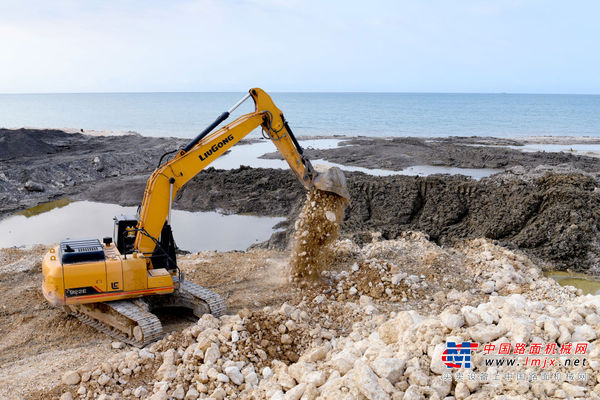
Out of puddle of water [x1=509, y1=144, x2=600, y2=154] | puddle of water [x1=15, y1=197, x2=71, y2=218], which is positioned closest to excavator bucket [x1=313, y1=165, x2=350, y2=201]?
puddle of water [x1=15, y1=197, x2=71, y2=218]

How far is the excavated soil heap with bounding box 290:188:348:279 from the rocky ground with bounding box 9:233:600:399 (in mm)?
448

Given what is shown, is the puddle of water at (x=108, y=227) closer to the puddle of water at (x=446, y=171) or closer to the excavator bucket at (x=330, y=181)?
the excavator bucket at (x=330, y=181)

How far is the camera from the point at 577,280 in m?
11.1

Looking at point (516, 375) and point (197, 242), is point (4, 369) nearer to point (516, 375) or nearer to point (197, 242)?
point (516, 375)

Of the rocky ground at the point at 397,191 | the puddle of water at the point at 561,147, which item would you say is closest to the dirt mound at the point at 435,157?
the rocky ground at the point at 397,191

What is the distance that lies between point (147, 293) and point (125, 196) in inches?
516

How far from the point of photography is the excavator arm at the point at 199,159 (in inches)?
283

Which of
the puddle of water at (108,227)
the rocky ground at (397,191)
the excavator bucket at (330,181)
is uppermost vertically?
the excavator bucket at (330,181)

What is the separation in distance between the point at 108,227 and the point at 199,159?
9.79m

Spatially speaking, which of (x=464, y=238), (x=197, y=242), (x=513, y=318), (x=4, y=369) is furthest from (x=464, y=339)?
(x=197, y=242)

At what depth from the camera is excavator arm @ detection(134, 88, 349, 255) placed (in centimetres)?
719

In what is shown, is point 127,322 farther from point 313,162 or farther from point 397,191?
point 313,162

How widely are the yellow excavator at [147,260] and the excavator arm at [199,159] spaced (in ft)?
0.05

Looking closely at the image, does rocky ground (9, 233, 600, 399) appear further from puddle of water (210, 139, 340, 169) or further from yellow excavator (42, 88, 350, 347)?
puddle of water (210, 139, 340, 169)
